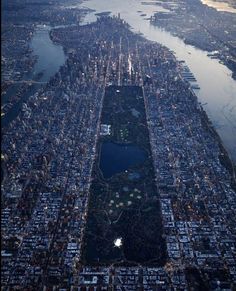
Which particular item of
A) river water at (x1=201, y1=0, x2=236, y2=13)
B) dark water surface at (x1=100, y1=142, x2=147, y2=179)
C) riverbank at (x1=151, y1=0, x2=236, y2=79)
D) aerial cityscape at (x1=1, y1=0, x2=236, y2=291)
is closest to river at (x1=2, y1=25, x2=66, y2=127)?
aerial cityscape at (x1=1, y1=0, x2=236, y2=291)

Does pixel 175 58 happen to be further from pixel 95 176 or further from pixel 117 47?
pixel 95 176

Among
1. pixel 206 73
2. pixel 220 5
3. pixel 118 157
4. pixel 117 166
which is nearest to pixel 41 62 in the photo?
pixel 206 73

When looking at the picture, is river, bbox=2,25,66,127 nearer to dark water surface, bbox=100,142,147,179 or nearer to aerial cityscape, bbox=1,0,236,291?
aerial cityscape, bbox=1,0,236,291

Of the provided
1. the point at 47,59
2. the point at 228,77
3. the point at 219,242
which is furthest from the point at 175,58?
the point at 219,242

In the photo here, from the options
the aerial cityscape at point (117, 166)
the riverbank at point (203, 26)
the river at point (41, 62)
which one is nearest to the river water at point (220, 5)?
the riverbank at point (203, 26)

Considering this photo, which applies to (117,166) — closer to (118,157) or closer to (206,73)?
(118,157)

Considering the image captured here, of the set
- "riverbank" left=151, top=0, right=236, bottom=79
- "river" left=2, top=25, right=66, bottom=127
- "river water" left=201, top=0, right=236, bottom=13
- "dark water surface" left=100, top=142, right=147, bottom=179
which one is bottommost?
"river" left=2, top=25, right=66, bottom=127

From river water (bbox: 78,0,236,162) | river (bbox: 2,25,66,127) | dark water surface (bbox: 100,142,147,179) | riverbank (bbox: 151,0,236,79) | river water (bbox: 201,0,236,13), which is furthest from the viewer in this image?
river water (bbox: 201,0,236,13)
